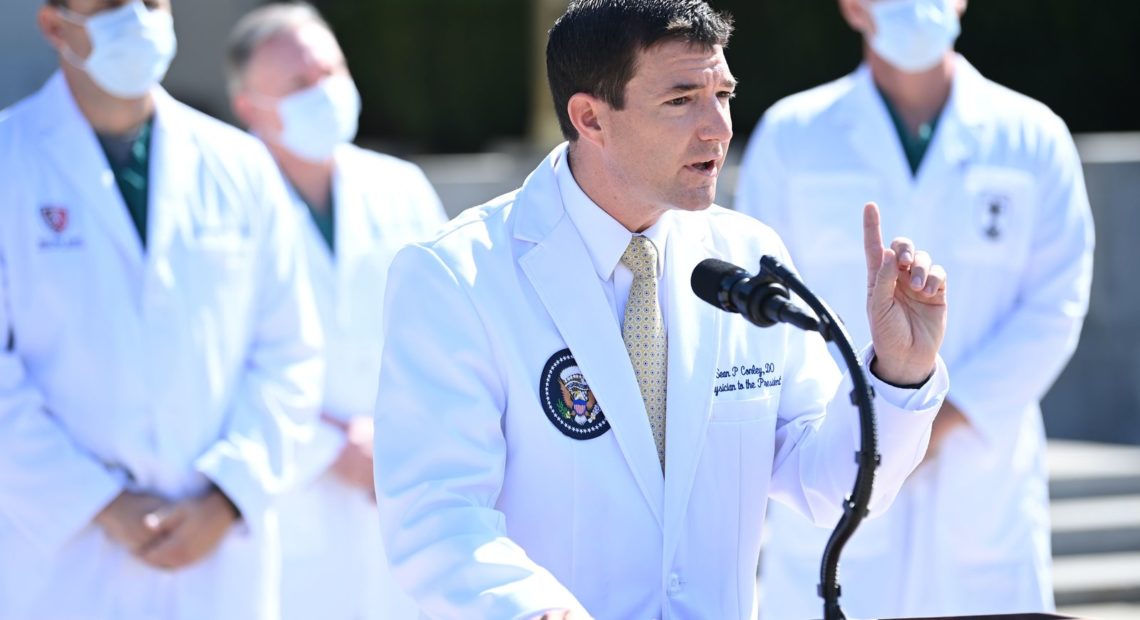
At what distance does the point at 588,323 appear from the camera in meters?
3.14

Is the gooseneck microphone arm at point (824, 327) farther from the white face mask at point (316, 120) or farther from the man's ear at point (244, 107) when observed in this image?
the man's ear at point (244, 107)

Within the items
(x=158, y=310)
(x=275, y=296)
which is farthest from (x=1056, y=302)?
(x=158, y=310)

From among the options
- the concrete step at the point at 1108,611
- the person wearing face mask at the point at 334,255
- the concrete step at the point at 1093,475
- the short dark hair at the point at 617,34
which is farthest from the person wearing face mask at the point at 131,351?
the concrete step at the point at 1093,475

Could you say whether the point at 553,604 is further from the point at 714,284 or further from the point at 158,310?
the point at 158,310

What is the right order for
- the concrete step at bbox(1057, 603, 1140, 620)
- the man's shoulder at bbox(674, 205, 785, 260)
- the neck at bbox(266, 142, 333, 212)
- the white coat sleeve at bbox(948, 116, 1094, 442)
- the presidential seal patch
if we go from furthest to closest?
the concrete step at bbox(1057, 603, 1140, 620)
the neck at bbox(266, 142, 333, 212)
the white coat sleeve at bbox(948, 116, 1094, 442)
the man's shoulder at bbox(674, 205, 785, 260)
the presidential seal patch

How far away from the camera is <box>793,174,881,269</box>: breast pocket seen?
16.8 feet

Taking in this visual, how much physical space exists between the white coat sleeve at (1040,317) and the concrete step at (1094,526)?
2.90 metres

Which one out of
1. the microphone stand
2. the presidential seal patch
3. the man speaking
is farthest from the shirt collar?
the microphone stand

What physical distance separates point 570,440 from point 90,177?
1.91m

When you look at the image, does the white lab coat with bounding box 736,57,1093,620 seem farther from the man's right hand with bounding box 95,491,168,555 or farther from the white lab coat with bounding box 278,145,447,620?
the man's right hand with bounding box 95,491,168,555

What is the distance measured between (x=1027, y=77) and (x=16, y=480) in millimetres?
10128

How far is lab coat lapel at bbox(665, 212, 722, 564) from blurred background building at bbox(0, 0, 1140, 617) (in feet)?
9.89

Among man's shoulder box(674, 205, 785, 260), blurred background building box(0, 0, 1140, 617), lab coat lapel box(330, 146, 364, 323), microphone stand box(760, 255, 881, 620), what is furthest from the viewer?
blurred background building box(0, 0, 1140, 617)

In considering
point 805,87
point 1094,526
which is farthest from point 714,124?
point 805,87
